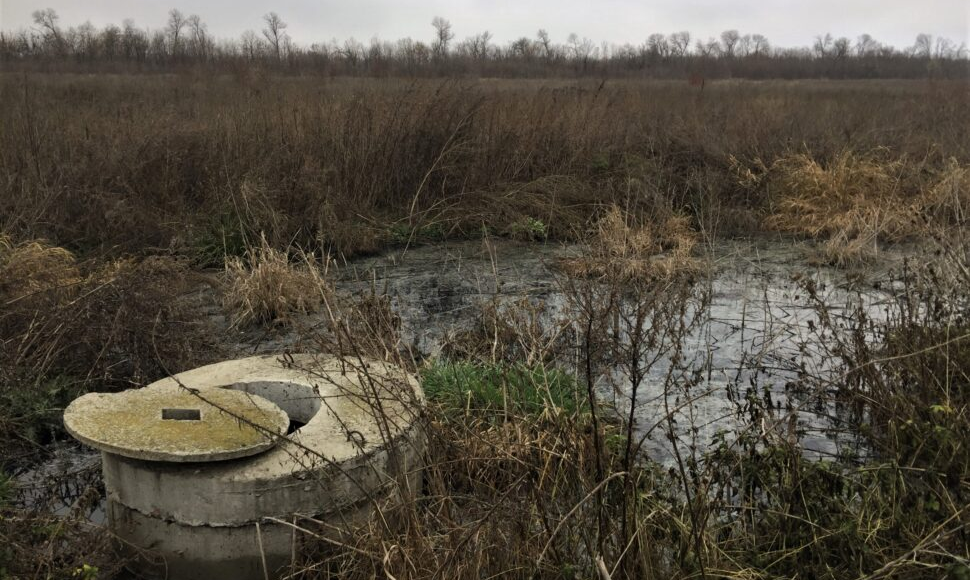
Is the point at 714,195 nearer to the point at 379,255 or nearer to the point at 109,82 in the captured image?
the point at 379,255

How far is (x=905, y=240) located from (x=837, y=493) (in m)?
8.73

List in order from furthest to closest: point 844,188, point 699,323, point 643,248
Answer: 1. point 844,188
2. point 643,248
3. point 699,323

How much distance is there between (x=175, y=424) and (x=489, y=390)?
1.98m

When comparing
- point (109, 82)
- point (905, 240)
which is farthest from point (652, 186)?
point (109, 82)

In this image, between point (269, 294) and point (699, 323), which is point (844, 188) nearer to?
point (699, 323)

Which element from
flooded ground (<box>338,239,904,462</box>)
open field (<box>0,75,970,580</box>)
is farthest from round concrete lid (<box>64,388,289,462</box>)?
flooded ground (<box>338,239,904,462</box>)

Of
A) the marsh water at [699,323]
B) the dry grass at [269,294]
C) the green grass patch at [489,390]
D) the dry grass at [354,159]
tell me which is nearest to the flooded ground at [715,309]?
the marsh water at [699,323]

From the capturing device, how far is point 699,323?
616cm

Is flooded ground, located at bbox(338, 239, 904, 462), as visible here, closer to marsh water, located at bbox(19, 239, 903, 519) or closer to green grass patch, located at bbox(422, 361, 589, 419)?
marsh water, located at bbox(19, 239, 903, 519)

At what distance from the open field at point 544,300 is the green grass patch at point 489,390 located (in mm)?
31

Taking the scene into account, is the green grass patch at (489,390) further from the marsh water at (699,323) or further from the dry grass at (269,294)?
the dry grass at (269,294)

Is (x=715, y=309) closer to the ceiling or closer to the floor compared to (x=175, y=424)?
closer to the floor

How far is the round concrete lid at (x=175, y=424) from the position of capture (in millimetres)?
3451

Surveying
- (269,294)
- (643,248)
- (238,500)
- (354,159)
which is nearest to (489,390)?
(238,500)
